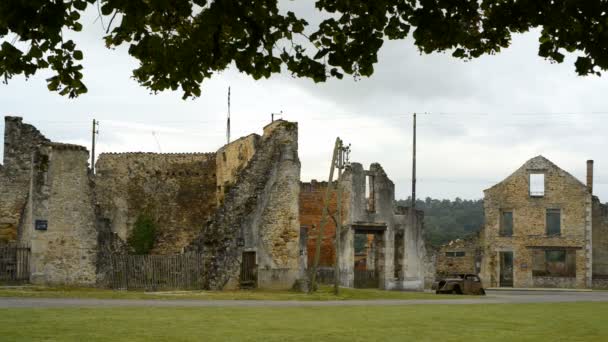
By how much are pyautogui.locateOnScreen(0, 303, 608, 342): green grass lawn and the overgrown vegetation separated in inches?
670

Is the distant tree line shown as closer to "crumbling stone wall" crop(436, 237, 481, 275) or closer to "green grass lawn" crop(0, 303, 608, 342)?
"crumbling stone wall" crop(436, 237, 481, 275)

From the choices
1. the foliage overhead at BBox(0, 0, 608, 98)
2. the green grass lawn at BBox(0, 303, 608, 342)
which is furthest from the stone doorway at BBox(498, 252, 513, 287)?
the foliage overhead at BBox(0, 0, 608, 98)

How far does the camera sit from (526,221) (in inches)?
2117

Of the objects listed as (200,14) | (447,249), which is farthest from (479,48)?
(447,249)

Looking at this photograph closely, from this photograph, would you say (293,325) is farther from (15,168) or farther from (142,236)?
(142,236)

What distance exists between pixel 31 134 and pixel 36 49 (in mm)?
26307

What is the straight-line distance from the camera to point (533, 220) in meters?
53.6

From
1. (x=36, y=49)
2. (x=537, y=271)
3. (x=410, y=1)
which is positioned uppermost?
(x=410, y=1)

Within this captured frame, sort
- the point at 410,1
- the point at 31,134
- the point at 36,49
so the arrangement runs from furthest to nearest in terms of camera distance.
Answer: the point at 31,134 → the point at 410,1 → the point at 36,49

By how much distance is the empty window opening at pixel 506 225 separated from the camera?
5425 cm

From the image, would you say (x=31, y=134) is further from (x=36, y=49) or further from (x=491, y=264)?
(x=491, y=264)

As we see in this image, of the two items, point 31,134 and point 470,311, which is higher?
point 31,134

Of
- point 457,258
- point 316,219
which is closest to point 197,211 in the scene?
point 316,219

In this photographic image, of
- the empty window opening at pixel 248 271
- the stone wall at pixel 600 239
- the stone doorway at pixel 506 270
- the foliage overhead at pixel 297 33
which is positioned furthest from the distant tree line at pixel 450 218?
the foliage overhead at pixel 297 33
